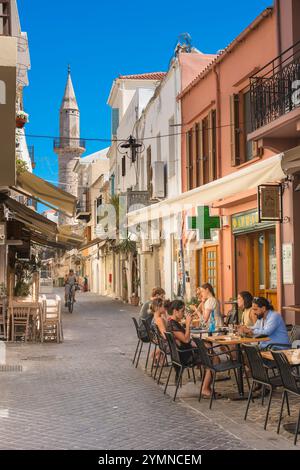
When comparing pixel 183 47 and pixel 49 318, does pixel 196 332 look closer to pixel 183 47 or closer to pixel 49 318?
pixel 49 318

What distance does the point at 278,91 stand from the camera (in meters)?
12.3

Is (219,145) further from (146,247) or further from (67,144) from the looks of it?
(67,144)

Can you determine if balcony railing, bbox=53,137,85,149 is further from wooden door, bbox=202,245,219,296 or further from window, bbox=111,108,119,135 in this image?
wooden door, bbox=202,245,219,296

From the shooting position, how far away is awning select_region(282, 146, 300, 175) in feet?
28.7

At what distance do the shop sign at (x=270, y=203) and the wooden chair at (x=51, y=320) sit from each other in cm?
592

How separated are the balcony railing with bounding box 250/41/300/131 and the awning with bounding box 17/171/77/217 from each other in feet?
14.9

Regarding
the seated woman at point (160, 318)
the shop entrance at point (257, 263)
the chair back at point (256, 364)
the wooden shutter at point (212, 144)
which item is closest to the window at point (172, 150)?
the wooden shutter at point (212, 144)

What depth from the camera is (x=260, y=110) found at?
13.0m

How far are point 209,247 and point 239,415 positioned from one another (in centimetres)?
1113

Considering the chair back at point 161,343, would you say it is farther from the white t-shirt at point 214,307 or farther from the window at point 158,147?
the window at point 158,147

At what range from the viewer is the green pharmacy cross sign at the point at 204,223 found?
17856mm

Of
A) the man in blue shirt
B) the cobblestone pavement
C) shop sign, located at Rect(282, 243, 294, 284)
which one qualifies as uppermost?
shop sign, located at Rect(282, 243, 294, 284)

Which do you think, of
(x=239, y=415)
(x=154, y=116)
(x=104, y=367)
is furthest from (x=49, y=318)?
(x=154, y=116)

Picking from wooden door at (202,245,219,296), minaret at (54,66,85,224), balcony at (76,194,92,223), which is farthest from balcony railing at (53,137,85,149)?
wooden door at (202,245,219,296)
